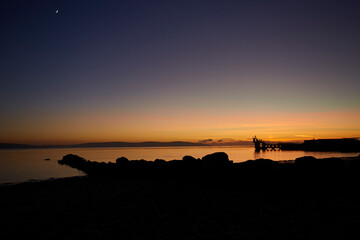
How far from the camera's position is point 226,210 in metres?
8.09

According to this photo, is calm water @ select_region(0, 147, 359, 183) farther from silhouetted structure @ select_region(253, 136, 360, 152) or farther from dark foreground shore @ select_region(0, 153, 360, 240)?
dark foreground shore @ select_region(0, 153, 360, 240)

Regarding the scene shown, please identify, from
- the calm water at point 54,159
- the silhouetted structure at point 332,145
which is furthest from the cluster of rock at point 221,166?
the silhouetted structure at point 332,145

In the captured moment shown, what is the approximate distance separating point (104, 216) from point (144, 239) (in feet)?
9.20

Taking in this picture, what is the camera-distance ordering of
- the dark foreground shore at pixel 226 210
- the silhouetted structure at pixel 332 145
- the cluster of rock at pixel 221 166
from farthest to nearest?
the silhouetted structure at pixel 332 145
the cluster of rock at pixel 221 166
the dark foreground shore at pixel 226 210

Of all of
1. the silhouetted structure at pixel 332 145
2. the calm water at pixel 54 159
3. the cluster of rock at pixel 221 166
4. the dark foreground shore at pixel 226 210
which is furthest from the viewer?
the silhouetted structure at pixel 332 145

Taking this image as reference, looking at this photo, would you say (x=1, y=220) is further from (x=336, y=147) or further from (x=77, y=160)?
(x=336, y=147)

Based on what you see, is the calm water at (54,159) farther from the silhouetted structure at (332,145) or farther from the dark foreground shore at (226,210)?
the dark foreground shore at (226,210)

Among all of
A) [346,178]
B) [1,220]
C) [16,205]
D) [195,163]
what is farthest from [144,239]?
[195,163]

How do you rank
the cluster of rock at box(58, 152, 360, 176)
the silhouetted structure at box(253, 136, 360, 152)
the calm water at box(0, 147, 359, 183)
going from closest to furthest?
the cluster of rock at box(58, 152, 360, 176)
the calm water at box(0, 147, 359, 183)
the silhouetted structure at box(253, 136, 360, 152)

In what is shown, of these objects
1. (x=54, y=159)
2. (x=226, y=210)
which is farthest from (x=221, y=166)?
(x=54, y=159)

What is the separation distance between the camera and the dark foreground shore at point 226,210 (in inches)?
242

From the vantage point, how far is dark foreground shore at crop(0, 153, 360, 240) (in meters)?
6.16

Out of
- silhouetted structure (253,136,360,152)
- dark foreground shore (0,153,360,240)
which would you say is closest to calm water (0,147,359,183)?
silhouetted structure (253,136,360,152)

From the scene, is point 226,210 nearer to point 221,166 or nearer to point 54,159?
point 221,166
